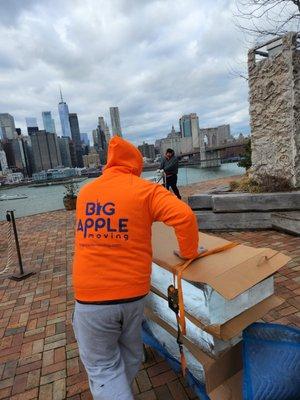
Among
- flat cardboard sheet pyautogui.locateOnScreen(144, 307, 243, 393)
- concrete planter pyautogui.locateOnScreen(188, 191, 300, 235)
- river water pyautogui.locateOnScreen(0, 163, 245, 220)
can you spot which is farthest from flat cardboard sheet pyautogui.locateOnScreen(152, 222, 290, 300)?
river water pyautogui.locateOnScreen(0, 163, 245, 220)

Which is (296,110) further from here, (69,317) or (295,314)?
(69,317)

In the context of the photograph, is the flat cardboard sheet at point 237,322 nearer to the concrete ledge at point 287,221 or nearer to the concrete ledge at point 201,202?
the concrete ledge at point 287,221

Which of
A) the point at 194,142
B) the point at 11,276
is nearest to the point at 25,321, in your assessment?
the point at 11,276

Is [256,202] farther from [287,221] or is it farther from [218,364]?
[218,364]

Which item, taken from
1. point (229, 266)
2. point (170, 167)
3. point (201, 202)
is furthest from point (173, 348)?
point (170, 167)

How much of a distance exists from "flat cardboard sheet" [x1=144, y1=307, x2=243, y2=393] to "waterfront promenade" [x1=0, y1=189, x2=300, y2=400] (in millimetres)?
479

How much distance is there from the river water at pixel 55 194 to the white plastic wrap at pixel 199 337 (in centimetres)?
713

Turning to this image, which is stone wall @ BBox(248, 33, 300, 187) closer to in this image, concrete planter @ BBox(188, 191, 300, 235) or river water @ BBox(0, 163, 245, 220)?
concrete planter @ BBox(188, 191, 300, 235)

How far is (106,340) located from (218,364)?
0.67m

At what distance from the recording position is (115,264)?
1.70 meters

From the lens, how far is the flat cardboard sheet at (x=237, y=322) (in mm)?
1670

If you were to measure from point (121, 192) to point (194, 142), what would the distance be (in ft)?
100.0

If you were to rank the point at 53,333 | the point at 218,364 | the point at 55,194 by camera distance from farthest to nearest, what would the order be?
the point at 55,194 < the point at 53,333 < the point at 218,364

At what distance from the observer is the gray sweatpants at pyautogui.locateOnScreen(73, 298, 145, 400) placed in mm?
1680
